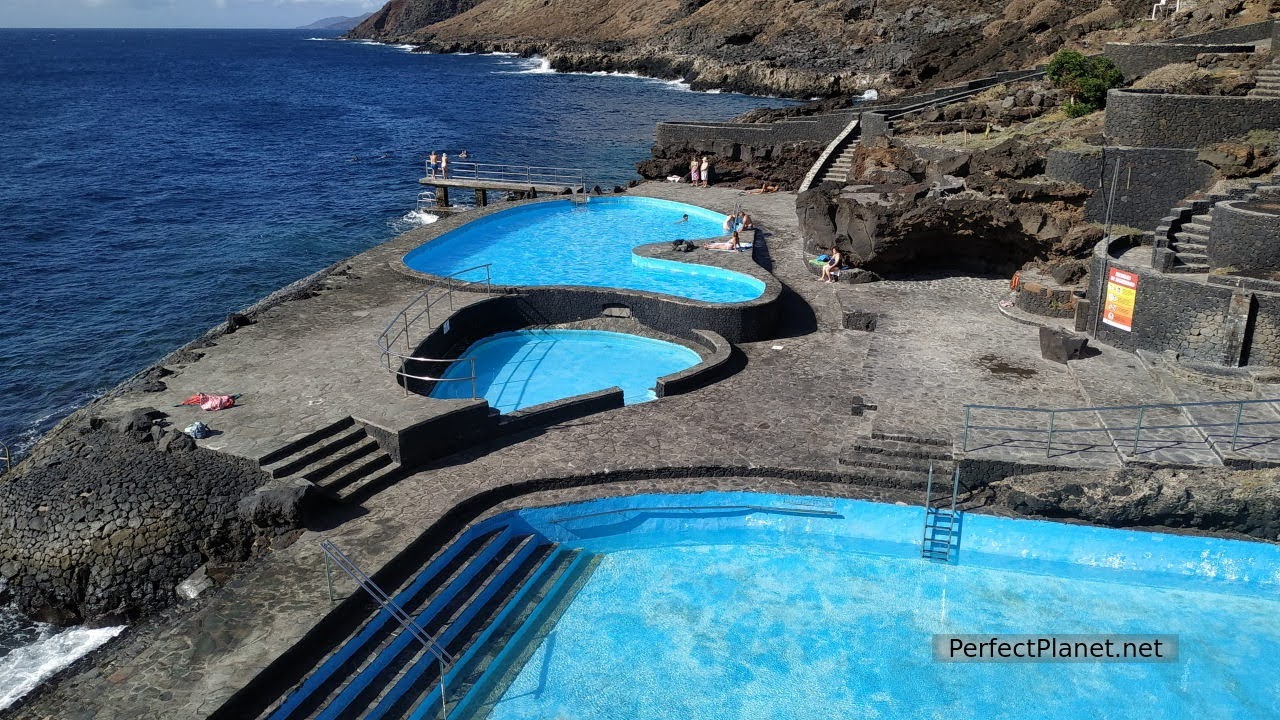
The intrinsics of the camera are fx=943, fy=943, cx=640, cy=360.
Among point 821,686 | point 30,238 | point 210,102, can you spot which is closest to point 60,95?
point 210,102

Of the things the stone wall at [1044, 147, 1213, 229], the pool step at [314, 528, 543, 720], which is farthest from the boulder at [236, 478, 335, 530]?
the stone wall at [1044, 147, 1213, 229]

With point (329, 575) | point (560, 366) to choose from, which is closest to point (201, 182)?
point (560, 366)

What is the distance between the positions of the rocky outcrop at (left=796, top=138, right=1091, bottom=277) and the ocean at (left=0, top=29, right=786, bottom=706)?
19.0 meters

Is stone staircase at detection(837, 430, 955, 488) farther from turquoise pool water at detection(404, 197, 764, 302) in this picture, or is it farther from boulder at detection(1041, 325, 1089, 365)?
turquoise pool water at detection(404, 197, 764, 302)

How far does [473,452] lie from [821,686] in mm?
7101

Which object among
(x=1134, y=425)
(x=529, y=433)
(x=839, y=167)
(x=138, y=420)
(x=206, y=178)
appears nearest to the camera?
(x=138, y=420)

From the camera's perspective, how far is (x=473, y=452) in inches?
627

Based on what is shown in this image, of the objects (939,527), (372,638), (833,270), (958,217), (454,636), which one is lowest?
(454,636)

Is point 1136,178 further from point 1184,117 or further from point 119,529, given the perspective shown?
point 119,529

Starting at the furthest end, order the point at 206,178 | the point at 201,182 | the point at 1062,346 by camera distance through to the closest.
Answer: the point at 206,178 → the point at 201,182 → the point at 1062,346

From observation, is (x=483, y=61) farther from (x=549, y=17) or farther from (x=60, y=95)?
(x=60, y=95)

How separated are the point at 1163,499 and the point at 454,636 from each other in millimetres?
10668

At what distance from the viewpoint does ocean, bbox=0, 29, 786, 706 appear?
2739 cm

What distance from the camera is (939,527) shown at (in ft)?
47.7
